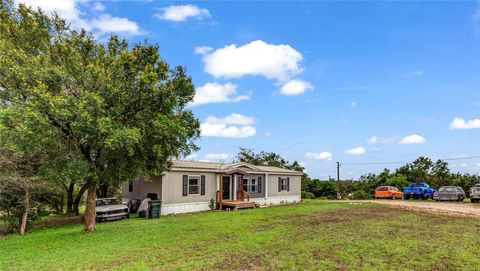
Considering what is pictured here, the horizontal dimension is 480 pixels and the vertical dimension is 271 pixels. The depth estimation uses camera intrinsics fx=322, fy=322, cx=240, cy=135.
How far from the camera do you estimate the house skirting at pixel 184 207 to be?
55.7ft

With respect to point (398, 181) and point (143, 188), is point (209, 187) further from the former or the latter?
point (398, 181)

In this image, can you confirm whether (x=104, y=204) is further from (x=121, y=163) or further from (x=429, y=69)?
(x=429, y=69)

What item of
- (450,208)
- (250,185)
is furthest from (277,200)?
(450,208)

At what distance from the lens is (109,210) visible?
1470 centimetres

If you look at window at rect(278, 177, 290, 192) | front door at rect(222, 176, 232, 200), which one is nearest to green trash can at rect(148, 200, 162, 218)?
front door at rect(222, 176, 232, 200)

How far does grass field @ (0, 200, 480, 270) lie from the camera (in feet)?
23.1

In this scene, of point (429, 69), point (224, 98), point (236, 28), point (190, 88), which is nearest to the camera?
point (190, 88)

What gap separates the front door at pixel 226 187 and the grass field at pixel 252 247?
797 cm

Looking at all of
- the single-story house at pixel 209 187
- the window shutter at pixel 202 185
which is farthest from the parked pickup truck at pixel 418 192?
the window shutter at pixel 202 185

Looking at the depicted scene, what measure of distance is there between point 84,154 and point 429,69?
19373 mm

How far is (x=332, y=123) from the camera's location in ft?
86.2

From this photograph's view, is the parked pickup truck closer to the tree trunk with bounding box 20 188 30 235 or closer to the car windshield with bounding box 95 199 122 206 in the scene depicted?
the car windshield with bounding box 95 199 122 206

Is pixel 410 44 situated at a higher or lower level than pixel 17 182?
higher

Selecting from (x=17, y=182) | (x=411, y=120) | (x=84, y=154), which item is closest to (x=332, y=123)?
(x=411, y=120)
